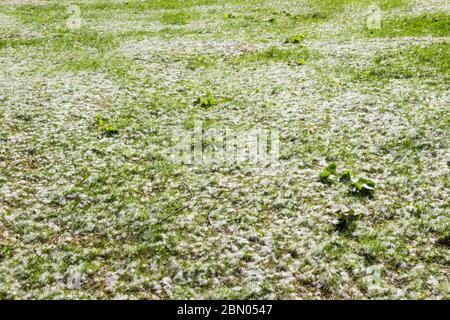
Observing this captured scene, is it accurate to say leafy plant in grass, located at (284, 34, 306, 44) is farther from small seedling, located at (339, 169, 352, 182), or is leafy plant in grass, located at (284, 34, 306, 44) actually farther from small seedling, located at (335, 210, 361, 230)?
small seedling, located at (335, 210, 361, 230)

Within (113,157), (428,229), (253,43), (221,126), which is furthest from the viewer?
(253,43)

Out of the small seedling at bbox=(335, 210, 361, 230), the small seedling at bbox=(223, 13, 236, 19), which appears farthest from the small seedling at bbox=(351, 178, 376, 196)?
the small seedling at bbox=(223, 13, 236, 19)

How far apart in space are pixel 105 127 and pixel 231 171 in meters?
6.00

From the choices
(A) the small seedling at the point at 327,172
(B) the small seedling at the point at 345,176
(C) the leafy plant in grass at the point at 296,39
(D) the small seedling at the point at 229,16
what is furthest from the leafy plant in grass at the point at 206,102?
(D) the small seedling at the point at 229,16

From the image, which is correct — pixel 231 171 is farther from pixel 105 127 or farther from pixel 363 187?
pixel 105 127

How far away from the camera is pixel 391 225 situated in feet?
35.0

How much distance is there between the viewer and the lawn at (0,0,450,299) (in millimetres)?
9602

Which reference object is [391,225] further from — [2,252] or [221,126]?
[2,252]

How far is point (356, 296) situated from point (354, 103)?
10.9 m

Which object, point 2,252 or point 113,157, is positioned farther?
point 113,157

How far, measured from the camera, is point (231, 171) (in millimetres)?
13719

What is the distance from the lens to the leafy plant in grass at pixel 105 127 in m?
16.3

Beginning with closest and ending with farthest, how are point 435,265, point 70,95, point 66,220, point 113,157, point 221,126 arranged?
point 435,265, point 66,220, point 113,157, point 221,126, point 70,95
